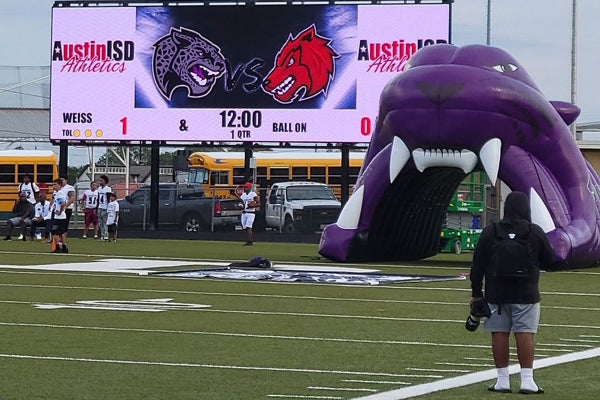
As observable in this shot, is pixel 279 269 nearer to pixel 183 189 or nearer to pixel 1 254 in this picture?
pixel 1 254

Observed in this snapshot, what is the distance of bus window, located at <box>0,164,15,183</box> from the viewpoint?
53.3 m

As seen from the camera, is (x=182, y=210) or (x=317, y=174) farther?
(x=317, y=174)

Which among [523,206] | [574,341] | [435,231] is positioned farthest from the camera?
[435,231]

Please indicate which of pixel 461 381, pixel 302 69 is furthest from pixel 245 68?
pixel 461 381

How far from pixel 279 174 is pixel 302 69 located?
50.3ft

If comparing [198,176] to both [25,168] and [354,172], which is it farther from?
[25,168]

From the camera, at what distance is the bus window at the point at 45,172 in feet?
177

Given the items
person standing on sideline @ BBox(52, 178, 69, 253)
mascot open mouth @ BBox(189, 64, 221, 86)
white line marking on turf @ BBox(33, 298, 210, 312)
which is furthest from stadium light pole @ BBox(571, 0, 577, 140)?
white line marking on turf @ BBox(33, 298, 210, 312)

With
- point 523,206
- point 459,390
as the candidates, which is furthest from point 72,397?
point 523,206

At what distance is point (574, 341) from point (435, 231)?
15.8 metres

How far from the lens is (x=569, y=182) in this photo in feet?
79.8

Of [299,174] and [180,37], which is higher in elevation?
[180,37]

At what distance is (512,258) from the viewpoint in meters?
10.2

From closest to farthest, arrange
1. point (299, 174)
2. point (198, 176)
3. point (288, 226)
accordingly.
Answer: point (288, 226), point (198, 176), point (299, 174)
